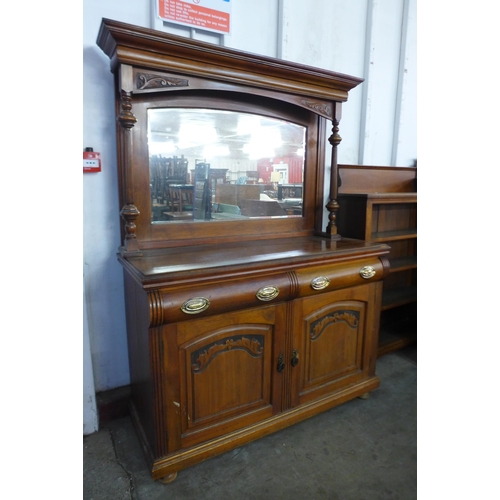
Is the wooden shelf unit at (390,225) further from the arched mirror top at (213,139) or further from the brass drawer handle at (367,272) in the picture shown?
the brass drawer handle at (367,272)

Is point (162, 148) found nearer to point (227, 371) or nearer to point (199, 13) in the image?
point (199, 13)

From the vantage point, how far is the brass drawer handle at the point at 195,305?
146 cm

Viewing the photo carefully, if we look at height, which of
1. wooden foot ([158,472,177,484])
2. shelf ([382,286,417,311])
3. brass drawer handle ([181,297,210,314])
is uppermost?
brass drawer handle ([181,297,210,314])

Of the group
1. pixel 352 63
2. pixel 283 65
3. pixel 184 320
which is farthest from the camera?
pixel 352 63

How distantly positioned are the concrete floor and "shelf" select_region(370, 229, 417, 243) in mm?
1155

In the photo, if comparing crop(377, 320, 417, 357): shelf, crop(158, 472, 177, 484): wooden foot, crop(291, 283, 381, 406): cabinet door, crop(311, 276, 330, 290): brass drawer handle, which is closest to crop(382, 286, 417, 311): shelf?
crop(377, 320, 417, 357): shelf

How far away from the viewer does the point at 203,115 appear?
1989mm

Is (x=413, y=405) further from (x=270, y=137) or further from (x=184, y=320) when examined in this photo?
(x=270, y=137)

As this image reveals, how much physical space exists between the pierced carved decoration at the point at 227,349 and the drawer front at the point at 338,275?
13.3 inches

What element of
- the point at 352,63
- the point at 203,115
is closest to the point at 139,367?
the point at 203,115

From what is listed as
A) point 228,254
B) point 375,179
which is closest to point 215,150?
point 228,254

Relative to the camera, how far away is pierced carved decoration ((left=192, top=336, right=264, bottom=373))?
1567 millimetres

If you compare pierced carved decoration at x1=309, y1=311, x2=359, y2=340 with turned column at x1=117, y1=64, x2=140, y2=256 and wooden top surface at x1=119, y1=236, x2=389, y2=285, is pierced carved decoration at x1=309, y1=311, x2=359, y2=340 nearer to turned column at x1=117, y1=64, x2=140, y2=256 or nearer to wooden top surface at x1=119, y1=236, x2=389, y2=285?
wooden top surface at x1=119, y1=236, x2=389, y2=285
